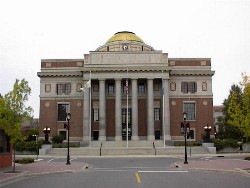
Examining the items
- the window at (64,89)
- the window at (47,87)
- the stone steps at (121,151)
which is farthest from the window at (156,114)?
the window at (47,87)

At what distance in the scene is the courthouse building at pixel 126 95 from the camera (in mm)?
61219

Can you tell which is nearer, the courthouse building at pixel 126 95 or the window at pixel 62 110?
the courthouse building at pixel 126 95

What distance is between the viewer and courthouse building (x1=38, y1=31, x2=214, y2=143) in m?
61.2

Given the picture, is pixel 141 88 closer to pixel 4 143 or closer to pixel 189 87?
pixel 189 87

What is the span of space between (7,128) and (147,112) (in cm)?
3983

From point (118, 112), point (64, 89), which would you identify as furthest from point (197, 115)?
point (64, 89)

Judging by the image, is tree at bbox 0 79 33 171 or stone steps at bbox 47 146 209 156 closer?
tree at bbox 0 79 33 171

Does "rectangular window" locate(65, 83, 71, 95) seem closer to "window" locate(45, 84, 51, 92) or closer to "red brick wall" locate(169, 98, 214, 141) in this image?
"window" locate(45, 84, 51, 92)

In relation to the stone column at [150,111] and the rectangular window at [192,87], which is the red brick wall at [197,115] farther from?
the stone column at [150,111]

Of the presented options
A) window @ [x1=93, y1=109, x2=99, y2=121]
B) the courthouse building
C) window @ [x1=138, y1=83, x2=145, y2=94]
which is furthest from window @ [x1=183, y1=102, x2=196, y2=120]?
window @ [x1=93, y1=109, x2=99, y2=121]

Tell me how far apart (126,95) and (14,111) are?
1634 inches

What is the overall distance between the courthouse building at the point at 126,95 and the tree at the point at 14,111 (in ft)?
118

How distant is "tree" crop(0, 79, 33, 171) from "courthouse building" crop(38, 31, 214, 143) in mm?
36030

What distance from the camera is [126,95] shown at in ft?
212
